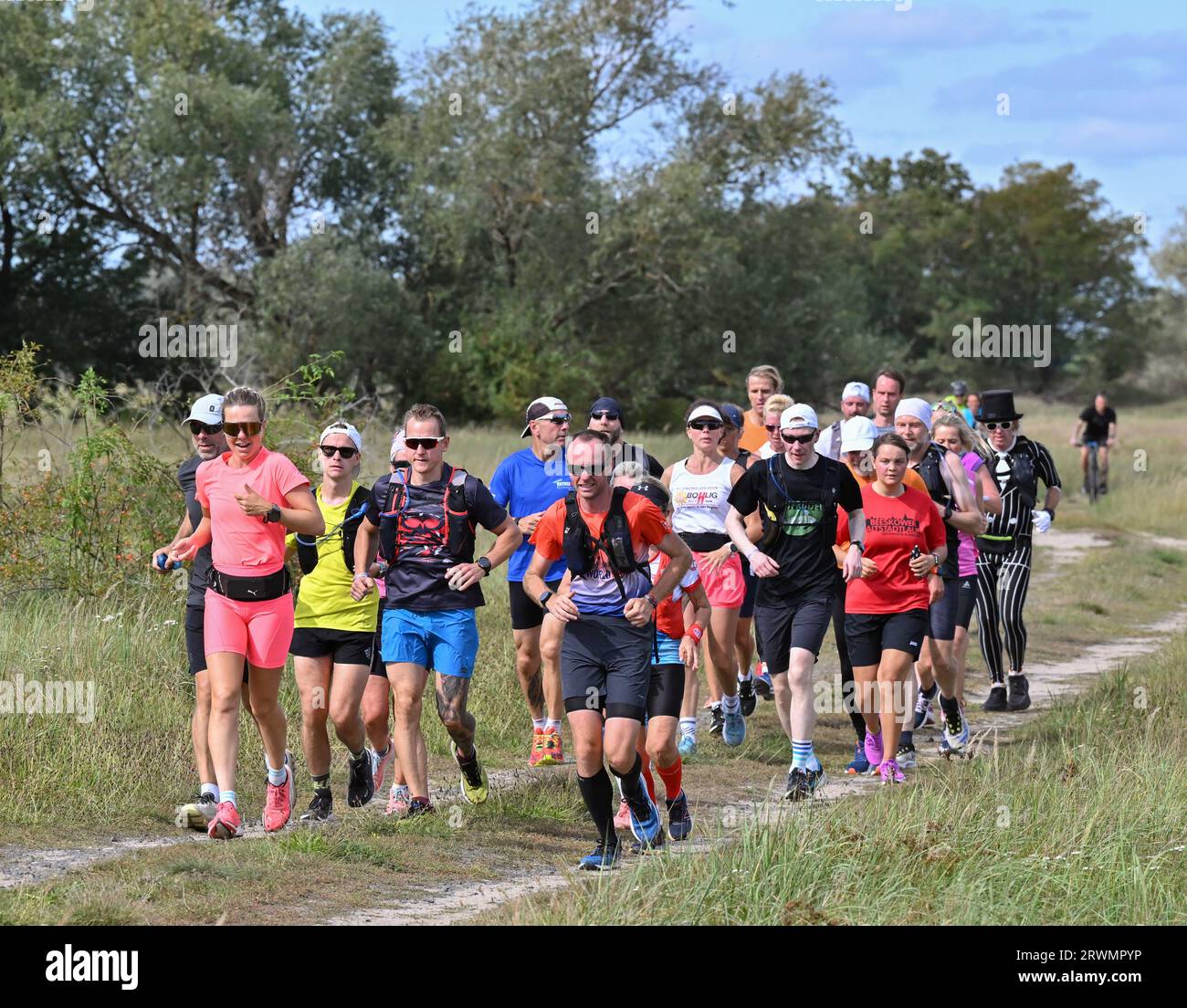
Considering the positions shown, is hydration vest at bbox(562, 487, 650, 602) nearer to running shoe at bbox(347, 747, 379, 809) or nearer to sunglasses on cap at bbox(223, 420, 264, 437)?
sunglasses on cap at bbox(223, 420, 264, 437)

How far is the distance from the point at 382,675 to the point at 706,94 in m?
27.6

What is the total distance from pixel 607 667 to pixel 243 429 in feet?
6.38

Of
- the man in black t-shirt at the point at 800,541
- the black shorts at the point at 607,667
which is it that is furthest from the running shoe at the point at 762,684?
Answer: the black shorts at the point at 607,667

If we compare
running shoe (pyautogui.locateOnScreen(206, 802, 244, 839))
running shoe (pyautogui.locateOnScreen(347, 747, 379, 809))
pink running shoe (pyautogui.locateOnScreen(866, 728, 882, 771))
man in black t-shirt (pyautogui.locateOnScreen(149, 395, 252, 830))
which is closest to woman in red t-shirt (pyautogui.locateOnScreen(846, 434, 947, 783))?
pink running shoe (pyautogui.locateOnScreen(866, 728, 882, 771))

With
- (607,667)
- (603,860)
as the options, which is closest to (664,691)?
(607,667)

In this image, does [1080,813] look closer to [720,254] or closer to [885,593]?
[885,593]

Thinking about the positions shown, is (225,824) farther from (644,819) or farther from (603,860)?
(644,819)

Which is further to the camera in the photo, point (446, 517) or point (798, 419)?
point (798, 419)

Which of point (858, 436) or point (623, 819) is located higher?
point (858, 436)

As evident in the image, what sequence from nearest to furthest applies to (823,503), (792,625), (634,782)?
(634,782) → (823,503) → (792,625)

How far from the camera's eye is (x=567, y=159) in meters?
31.2

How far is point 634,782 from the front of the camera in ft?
22.5
